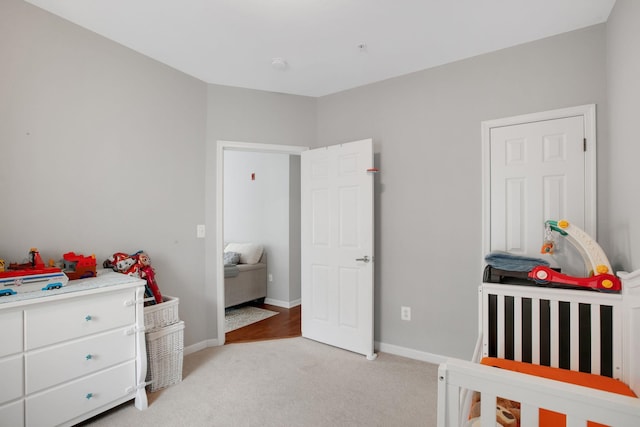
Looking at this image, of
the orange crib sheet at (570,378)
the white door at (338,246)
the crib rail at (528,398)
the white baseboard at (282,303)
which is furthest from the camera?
the white baseboard at (282,303)

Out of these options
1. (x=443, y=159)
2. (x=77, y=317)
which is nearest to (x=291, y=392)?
(x=77, y=317)

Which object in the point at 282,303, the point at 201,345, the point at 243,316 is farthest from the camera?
the point at 282,303

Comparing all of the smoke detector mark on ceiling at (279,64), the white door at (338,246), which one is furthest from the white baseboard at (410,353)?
the smoke detector mark on ceiling at (279,64)

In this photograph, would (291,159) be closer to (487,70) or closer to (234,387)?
(487,70)

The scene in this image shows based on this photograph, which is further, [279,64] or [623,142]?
[279,64]

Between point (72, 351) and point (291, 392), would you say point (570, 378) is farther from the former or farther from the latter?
point (72, 351)

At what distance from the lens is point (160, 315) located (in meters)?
2.35

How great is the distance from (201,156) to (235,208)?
2.14 meters

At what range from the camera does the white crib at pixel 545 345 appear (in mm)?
→ 909

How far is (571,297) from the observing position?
5.53 ft

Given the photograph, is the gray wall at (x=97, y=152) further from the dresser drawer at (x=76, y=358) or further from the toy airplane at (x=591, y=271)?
the toy airplane at (x=591, y=271)

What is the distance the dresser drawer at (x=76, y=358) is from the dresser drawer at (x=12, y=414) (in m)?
0.07

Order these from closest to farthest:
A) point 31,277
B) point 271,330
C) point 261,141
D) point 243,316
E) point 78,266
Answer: point 31,277 → point 78,266 → point 261,141 → point 271,330 → point 243,316

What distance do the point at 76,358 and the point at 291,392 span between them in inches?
52.5
